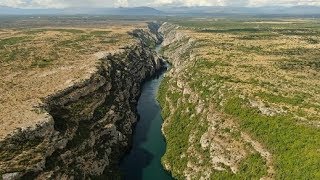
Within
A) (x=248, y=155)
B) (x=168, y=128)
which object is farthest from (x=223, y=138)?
(x=168, y=128)

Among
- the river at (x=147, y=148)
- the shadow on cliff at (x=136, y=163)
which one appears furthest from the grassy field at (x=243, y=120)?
the shadow on cliff at (x=136, y=163)

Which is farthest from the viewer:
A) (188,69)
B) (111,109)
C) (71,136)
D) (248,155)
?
(188,69)

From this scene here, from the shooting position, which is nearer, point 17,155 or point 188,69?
point 17,155

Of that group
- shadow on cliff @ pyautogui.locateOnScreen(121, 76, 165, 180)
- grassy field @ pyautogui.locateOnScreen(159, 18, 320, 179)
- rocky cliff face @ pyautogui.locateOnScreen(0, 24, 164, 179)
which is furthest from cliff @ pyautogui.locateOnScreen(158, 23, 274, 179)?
rocky cliff face @ pyautogui.locateOnScreen(0, 24, 164, 179)

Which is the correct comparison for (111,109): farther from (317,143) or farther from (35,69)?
(317,143)

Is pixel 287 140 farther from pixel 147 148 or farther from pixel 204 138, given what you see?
pixel 147 148

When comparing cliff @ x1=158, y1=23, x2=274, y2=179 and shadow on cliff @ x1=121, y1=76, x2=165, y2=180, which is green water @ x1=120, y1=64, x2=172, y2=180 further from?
cliff @ x1=158, y1=23, x2=274, y2=179
